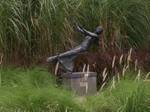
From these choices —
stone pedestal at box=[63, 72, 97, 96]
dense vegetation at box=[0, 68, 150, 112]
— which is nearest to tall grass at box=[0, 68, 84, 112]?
dense vegetation at box=[0, 68, 150, 112]

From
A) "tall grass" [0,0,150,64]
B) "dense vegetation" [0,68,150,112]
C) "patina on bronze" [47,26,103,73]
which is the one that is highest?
"tall grass" [0,0,150,64]

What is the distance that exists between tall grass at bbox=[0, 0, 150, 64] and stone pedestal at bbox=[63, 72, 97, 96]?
3.89ft

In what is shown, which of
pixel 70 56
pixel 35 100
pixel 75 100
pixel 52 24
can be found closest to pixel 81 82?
pixel 70 56

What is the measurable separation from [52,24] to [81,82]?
1.49m

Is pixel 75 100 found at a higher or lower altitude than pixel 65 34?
lower

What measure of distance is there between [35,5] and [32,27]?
0.37 meters

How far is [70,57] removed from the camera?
6.89 meters

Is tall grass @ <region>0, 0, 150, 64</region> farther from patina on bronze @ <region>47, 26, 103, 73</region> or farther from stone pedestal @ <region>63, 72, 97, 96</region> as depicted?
stone pedestal @ <region>63, 72, 97, 96</region>

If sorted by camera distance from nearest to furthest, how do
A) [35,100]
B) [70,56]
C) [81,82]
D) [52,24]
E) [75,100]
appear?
[35,100] < [75,100] < [81,82] < [70,56] < [52,24]

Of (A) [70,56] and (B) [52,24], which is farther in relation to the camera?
(B) [52,24]

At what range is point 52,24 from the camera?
771 cm

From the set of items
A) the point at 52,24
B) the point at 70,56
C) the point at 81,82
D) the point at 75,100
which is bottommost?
the point at 75,100

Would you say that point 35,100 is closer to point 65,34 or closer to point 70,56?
point 70,56

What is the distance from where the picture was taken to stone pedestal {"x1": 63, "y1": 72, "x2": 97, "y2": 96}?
6488mm
